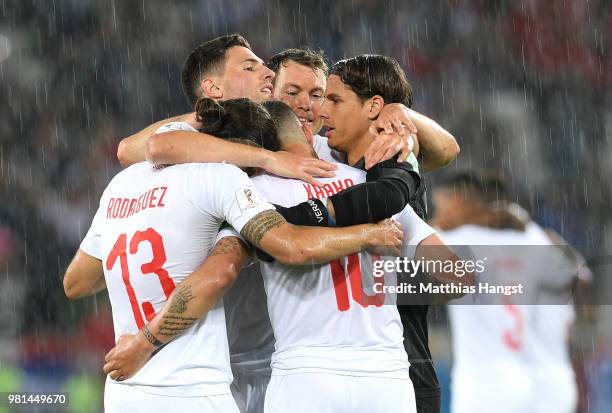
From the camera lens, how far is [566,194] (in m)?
7.59

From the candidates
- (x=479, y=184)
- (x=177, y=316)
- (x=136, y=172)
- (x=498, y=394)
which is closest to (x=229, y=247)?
(x=177, y=316)

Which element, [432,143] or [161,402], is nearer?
[161,402]

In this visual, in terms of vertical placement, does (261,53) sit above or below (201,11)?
below

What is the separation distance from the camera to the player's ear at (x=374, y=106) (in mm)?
3164

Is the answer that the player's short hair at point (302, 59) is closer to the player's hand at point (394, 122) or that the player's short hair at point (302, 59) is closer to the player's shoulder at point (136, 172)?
the player's hand at point (394, 122)

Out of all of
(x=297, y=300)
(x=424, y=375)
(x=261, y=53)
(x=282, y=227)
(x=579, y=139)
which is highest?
(x=261, y=53)

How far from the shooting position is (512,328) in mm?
4586

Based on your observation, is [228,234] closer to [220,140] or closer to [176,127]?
[220,140]

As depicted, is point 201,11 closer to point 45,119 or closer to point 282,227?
point 45,119

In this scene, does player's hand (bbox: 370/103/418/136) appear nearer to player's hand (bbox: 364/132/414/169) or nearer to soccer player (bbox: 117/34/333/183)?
player's hand (bbox: 364/132/414/169)

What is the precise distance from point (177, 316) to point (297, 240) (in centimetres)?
47

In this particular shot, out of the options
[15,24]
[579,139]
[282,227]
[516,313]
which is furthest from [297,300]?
[15,24]

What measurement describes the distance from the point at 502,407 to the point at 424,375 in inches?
54.5

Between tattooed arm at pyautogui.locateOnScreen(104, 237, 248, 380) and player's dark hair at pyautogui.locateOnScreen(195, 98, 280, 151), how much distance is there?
39cm
